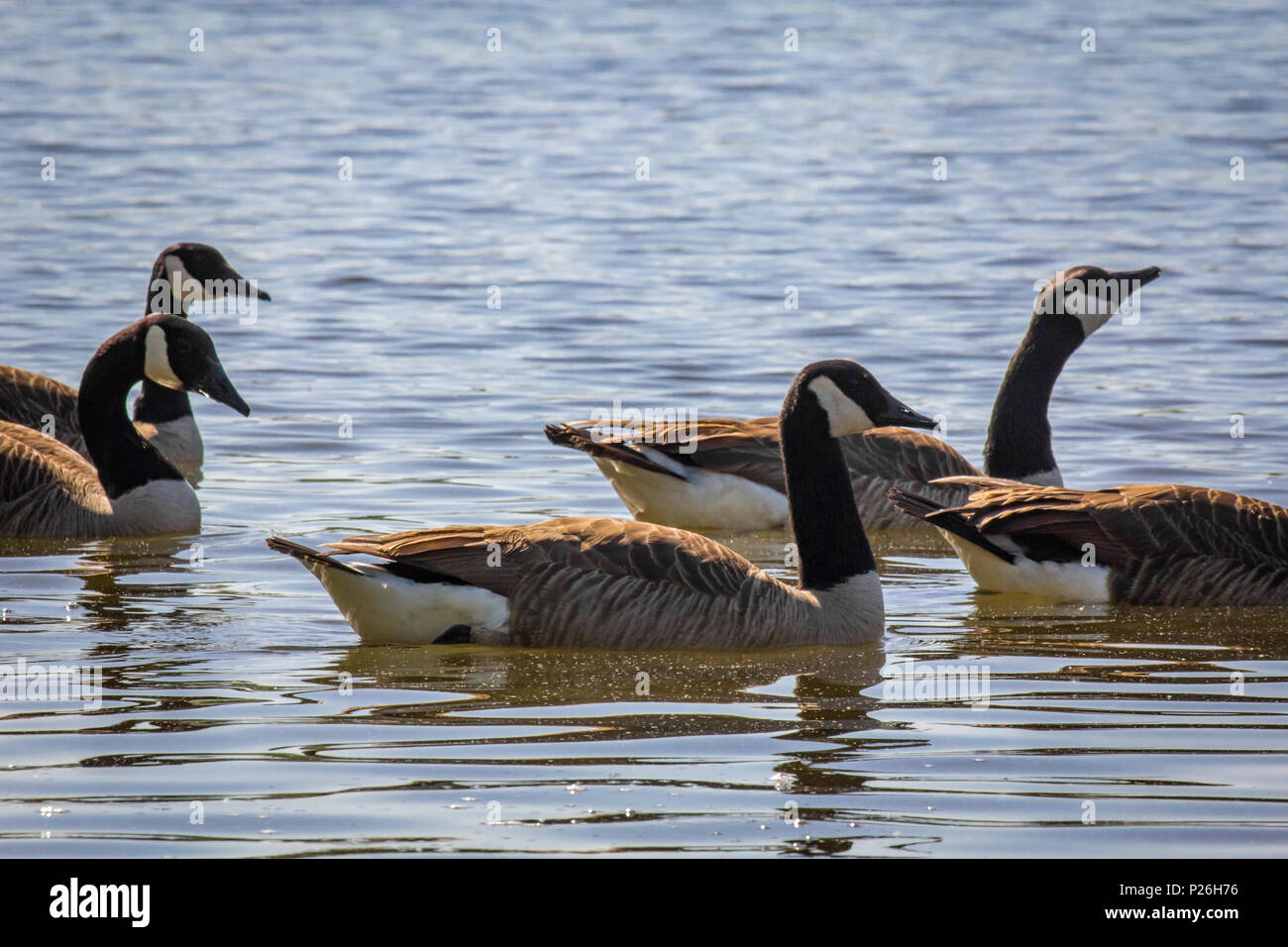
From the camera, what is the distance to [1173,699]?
7680 millimetres

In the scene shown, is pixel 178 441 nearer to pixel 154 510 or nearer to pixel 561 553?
pixel 154 510

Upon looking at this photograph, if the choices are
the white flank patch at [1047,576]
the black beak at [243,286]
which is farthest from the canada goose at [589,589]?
the black beak at [243,286]

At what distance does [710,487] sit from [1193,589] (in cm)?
320

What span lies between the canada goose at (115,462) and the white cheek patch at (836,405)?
409 cm

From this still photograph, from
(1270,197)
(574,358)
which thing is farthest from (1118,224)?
(574,358)

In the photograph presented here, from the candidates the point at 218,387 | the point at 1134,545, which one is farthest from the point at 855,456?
the point at 218,387

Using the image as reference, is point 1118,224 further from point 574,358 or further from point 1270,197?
point 574,358

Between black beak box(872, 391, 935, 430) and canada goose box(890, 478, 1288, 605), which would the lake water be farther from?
black beak box(872, 391, 935, 430)

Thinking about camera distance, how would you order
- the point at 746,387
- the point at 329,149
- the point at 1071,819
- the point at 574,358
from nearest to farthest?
the point at 1071,819 → the point at 746,387 → the point at 574,358 → the point at 329,149

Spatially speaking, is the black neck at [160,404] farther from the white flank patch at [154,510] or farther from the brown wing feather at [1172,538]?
the brown wing feather at [1172,538]

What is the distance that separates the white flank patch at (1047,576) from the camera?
9555mm

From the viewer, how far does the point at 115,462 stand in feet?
37.1

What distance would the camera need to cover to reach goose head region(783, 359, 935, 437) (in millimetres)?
8703

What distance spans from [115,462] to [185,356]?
30.5 inches
